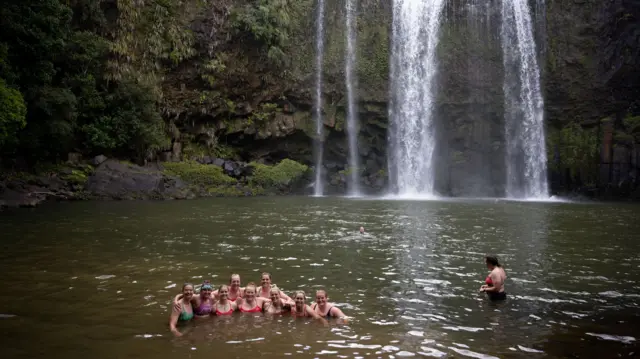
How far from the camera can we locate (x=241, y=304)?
26.0 feet

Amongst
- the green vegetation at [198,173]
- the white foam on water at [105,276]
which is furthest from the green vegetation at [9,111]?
the white foam on water at [105,276]

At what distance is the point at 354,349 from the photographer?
6137 millimetres

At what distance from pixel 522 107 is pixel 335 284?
3564cm

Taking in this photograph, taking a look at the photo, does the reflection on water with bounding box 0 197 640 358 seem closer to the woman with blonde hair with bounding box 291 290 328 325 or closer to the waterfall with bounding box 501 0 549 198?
the woman with blonde hair with bounding box 291 290 328 325

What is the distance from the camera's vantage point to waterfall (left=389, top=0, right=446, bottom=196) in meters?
40.3

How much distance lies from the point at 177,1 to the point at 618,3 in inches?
1345

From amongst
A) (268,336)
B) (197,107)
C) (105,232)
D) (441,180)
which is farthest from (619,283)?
(197,107)

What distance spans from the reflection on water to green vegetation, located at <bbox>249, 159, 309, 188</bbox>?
19358 mm

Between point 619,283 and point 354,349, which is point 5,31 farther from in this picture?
point 619,283

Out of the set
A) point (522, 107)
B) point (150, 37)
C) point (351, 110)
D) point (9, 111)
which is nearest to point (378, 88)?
point (351, 110)

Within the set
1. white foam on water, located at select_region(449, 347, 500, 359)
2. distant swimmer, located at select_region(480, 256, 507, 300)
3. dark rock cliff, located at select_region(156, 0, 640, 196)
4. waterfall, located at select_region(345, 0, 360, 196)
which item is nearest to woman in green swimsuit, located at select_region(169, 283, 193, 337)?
white foam on water, located at select_region(449, 347, 500, 359)

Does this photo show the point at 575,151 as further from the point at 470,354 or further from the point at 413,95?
the point at 470,354

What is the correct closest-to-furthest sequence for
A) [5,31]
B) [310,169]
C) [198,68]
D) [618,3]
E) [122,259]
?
[122,259]
[5,31]
[618,3]
[198,68]
[310,169]

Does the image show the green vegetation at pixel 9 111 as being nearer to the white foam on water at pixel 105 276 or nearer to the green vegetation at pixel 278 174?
the white foam on water at pixel 105 276
